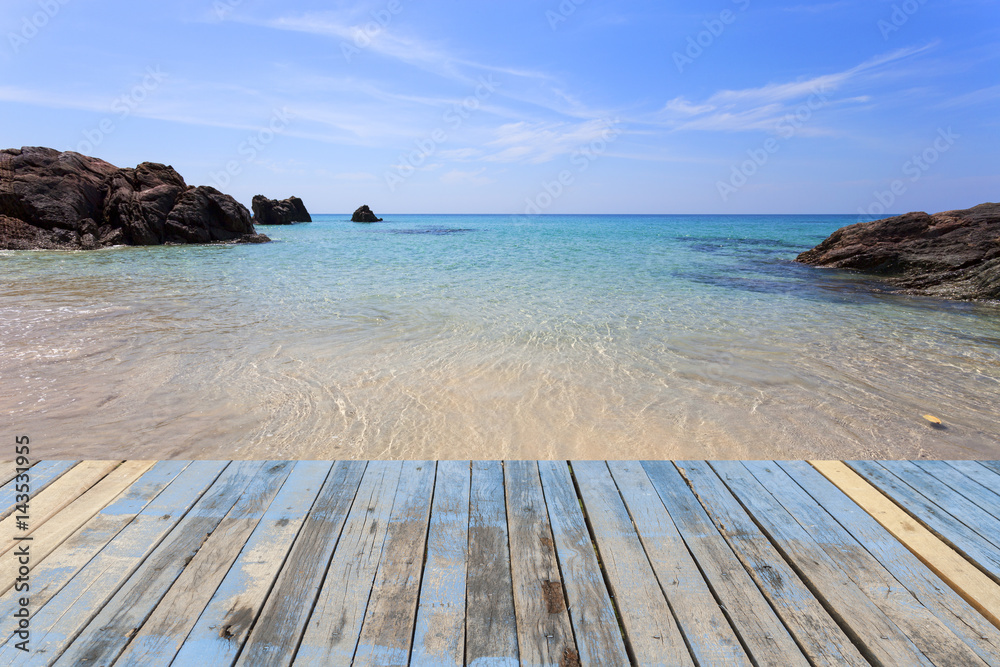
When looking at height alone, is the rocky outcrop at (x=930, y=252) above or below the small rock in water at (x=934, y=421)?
above

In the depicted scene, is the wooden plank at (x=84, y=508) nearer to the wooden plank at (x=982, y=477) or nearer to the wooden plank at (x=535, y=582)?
the wooden plank at (x=535, y=582)

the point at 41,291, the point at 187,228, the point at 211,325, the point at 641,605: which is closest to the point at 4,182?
the point at 187,228

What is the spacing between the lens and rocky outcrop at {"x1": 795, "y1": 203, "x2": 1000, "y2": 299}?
11.8 m

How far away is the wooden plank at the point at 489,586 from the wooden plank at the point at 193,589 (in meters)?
0.93

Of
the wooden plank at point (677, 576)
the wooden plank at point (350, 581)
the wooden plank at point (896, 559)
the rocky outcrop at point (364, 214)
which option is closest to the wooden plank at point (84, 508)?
the wooden plank at point (350, 581)

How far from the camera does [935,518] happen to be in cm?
235

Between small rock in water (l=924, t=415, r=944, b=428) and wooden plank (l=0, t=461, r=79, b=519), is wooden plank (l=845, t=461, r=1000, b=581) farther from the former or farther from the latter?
wooden plank (l=0, t=461, r=79, b=519)

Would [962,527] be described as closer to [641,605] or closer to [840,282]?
[641,605]

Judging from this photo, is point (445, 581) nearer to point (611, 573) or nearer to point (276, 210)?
point (611, 573)

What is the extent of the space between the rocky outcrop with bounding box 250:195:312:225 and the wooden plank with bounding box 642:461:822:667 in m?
51.0

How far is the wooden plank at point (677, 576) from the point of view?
1613mm

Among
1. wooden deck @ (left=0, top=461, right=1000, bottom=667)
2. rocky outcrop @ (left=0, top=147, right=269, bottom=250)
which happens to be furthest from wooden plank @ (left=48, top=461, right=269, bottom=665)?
rocky outcrop @ (left=0, top=147, right=269, bottom=250)

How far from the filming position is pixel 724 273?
51.6ft

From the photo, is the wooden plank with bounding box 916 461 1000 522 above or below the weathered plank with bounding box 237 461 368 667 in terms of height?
below
